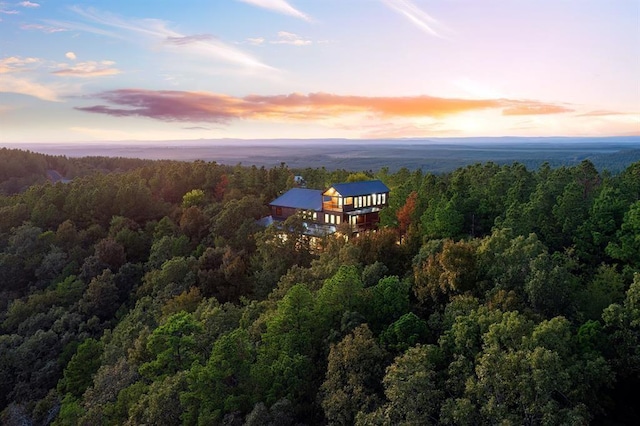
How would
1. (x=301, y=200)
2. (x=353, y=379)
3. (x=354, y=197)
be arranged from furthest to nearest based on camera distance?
1. (x=301, y=200)
2. (x=354, y=197)
3. (x=353, y=379)

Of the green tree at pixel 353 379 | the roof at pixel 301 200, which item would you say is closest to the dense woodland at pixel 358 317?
the green tree at pixel 353 379

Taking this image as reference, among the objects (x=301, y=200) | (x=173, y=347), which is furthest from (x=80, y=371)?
(x=301, y=200)

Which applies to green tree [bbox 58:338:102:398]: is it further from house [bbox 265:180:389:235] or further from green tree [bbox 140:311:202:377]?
house [bbox 265:180:389:235]

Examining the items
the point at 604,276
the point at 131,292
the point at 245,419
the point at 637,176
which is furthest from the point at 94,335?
the point at 637,176

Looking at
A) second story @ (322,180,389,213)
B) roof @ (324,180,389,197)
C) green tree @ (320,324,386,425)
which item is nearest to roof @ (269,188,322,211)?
second story @ (322,180,389,213)

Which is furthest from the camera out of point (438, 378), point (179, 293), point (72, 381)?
point (179, 293)

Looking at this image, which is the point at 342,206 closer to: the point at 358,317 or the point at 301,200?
the point at 301,200

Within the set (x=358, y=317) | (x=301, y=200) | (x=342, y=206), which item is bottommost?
(x=358, y=317)

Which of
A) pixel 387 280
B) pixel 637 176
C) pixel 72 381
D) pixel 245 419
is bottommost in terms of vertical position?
pixel 72 381

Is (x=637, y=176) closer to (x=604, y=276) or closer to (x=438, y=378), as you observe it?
(x=604, y=276)
